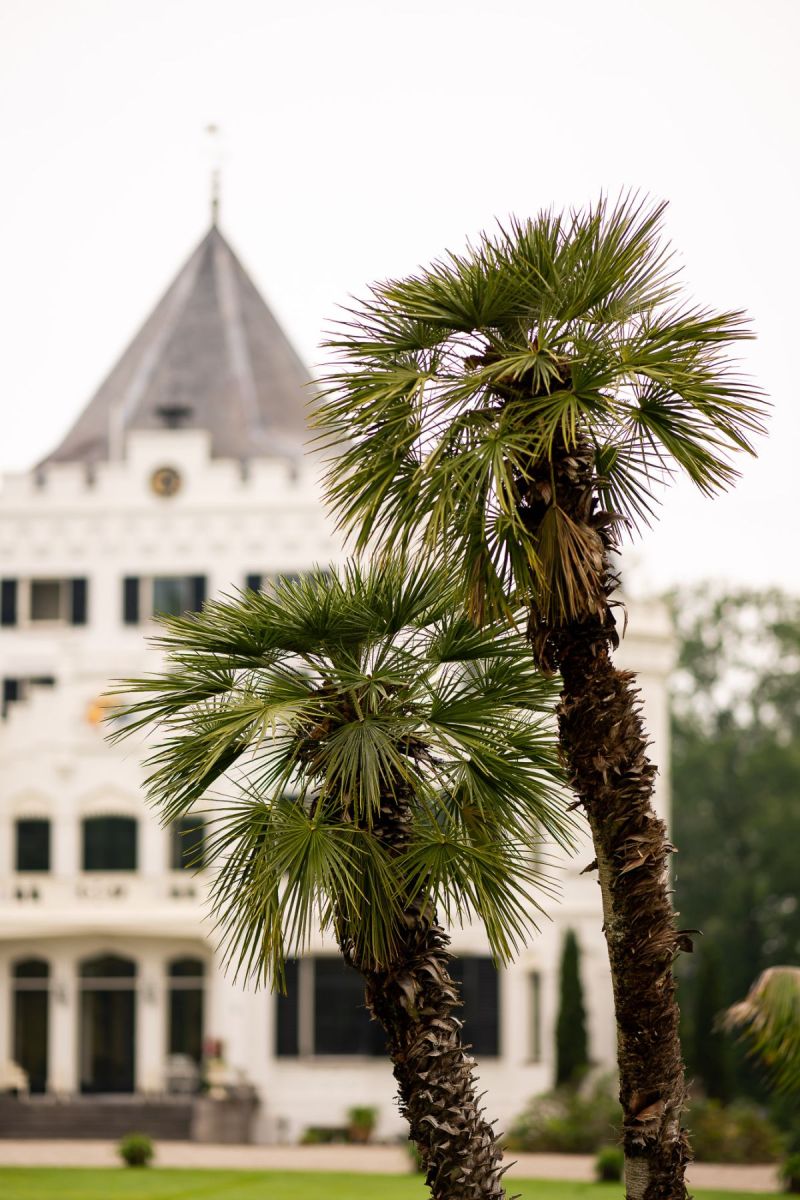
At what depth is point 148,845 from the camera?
36.1 m

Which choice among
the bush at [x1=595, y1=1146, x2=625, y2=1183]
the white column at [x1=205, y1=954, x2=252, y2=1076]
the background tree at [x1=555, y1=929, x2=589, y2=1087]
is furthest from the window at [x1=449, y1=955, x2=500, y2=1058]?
the bush at [x1=595, y1=1146, x2=625, y2=1183]

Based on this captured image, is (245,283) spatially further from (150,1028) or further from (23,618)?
(150,1028)

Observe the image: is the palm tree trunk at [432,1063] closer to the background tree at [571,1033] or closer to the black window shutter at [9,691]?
the background tree at [571,1033]

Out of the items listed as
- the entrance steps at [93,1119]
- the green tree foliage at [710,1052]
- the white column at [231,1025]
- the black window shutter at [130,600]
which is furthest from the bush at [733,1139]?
the black window shutter at [130,600]

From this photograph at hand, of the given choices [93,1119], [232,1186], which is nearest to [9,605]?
[93,1119]

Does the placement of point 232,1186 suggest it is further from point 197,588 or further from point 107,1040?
point 197,588

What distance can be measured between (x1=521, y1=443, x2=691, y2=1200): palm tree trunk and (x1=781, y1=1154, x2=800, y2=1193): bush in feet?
54.6

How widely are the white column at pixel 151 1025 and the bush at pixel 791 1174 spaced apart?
13.0 meters

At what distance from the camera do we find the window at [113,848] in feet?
119

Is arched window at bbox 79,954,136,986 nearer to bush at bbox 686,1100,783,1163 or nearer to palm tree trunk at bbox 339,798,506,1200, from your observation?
bush at bbox 686,1100,783,1163

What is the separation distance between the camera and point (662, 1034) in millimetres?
Result: 11391

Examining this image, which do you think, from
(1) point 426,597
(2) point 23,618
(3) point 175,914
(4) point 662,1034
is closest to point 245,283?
(2) point 23,618

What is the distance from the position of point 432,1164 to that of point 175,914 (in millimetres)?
23570

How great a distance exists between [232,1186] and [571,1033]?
452 inches
